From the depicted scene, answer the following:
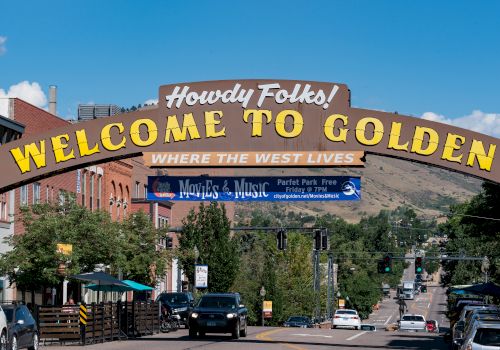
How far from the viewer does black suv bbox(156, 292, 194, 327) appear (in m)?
56.2

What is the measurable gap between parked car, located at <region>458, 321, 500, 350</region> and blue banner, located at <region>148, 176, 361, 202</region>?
16.9 metres

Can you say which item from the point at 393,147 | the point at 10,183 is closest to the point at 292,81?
the point at 393,147

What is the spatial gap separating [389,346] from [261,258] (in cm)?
7090

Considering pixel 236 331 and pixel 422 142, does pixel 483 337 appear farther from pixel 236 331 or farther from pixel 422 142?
pixel 236 331

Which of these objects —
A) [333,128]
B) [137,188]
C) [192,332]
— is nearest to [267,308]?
[137,188]

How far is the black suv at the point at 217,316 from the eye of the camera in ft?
138

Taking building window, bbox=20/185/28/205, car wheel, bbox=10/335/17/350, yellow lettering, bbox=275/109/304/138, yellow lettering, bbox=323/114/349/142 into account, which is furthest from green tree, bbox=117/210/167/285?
car wheel, bbox=10/335/17/350

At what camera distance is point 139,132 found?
36969 mm

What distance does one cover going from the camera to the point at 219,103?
3691 cm

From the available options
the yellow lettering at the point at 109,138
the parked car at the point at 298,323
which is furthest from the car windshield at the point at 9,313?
the parked car at the point at 298,323

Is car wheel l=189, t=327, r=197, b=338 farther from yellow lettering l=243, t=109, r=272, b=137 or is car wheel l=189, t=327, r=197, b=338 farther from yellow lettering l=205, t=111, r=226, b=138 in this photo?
yellow lettering l=243, t=109, r=272, b=137

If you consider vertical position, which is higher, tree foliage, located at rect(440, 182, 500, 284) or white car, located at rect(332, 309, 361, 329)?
tree foliage, located at rect(440, 182, 500, 284)

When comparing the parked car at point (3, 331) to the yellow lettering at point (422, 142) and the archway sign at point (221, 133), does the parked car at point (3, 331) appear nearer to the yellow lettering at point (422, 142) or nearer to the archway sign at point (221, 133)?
the archway sign at point (221, 133)

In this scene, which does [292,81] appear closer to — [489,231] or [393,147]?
[393,147]
